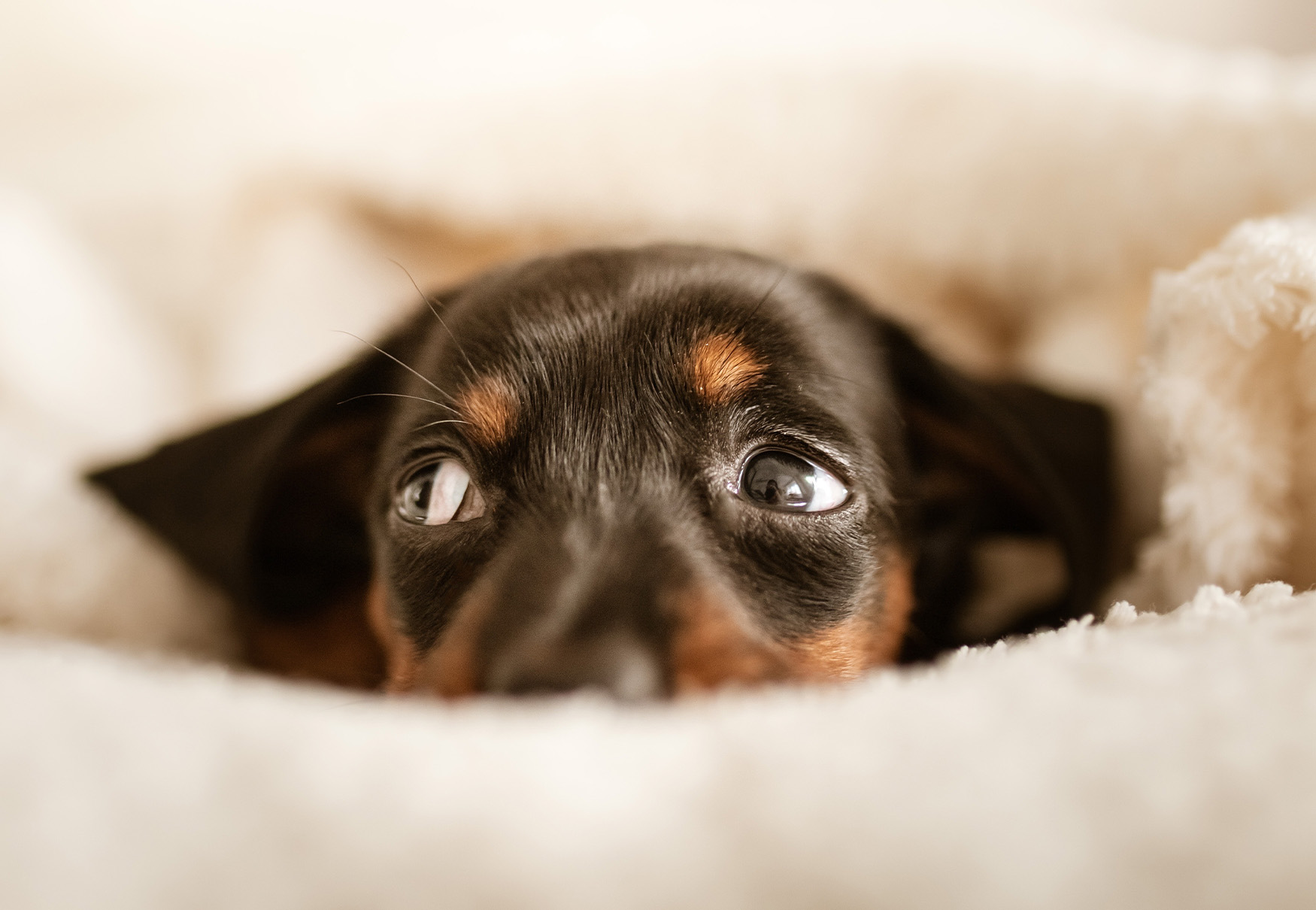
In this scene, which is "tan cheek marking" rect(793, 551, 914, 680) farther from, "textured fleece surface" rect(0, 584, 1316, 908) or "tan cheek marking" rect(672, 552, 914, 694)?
"textured fleece surface" rect(0, 584, 1316, 908)

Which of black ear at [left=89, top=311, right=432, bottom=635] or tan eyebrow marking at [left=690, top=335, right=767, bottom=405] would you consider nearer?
tan eyebrow marking at [left=690, top=335, right=767, bottom=405]

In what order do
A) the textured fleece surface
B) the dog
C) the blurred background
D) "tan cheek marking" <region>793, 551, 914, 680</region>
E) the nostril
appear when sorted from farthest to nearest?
the blurred background
"tan cheek marking" <region>793, 551, 914, 680</region>
the dog
the nostril
the textured fleece surface

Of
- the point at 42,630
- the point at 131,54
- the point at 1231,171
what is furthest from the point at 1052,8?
the point at 42,630

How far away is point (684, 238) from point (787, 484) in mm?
814

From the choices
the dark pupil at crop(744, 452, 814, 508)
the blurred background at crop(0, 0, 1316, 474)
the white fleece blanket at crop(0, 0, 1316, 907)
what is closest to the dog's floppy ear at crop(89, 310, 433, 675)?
the white fleece blanket at crop(0, 0, 1316, 907)

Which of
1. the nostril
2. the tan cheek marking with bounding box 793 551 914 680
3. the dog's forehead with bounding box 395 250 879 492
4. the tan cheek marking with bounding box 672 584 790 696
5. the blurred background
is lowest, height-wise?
the nostril

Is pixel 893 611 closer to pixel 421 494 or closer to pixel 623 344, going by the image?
pixel 623 344

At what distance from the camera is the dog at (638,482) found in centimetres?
A: 86

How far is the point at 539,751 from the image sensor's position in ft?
1.83

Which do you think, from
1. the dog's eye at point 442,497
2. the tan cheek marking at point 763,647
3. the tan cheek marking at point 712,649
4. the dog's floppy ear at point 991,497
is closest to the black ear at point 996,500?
the dog's floppy ear at point 991,497

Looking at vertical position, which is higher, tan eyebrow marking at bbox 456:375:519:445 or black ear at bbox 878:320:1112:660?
black ear at bbox 878:320:1112:660

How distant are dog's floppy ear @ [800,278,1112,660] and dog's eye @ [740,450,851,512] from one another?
0.63 feet

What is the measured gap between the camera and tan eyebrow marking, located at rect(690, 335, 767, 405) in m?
1.10

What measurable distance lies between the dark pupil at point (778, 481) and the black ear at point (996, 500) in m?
0.29
